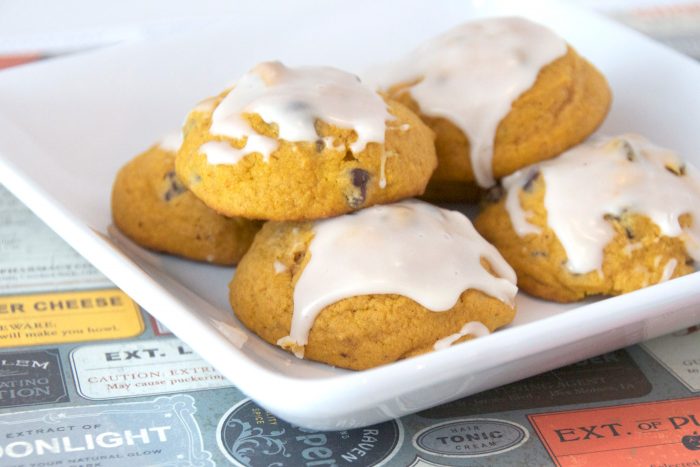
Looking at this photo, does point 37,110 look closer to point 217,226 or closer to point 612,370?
point 217,226

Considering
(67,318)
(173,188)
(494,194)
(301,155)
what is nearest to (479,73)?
(494,194)

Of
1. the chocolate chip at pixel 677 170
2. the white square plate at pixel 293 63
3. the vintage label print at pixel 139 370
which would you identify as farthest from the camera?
the chocolate chip at pixel 677 170

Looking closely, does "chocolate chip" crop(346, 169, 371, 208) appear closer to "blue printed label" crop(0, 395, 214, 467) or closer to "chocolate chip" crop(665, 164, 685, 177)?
"blue printed label" crop(0, 395, 214, 467)

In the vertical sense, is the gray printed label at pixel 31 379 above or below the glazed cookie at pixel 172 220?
below

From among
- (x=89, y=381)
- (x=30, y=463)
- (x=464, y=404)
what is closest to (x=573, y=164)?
(x=464, y=404)

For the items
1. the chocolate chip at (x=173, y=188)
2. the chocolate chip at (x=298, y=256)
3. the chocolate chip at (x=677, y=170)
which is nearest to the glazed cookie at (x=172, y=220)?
the chocolate chip at (x=173, y=188)

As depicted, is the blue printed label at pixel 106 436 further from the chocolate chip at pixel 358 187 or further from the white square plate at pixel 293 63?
the chocolate chip at pixel 358 187
